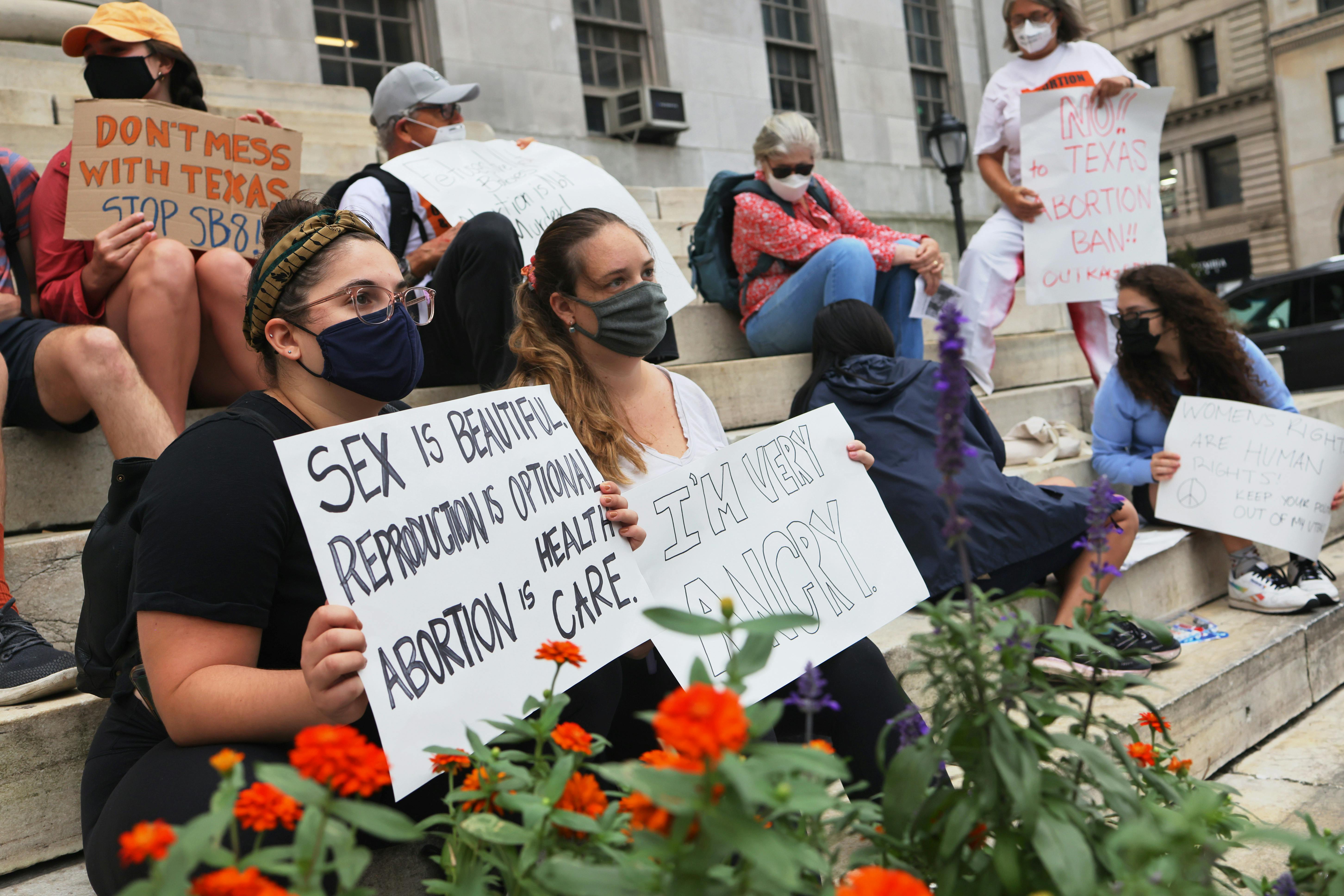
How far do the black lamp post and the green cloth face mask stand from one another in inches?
296

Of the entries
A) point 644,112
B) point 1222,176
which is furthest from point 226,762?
point 1222,176

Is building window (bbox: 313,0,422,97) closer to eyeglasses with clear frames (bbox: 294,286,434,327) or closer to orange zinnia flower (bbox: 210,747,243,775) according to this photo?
eyeglasses with clear frames (bbox: 294,286,434,327)

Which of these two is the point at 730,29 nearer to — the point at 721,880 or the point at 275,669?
the point at 275,669

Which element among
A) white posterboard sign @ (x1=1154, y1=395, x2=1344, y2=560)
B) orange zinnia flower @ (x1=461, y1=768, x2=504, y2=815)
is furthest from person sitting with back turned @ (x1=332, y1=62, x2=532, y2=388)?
white posterboard sign @ (x1=1154, y1=395, x2=1344, y2=560)

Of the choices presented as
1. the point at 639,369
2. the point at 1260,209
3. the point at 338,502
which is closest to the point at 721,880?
the point at 338,502

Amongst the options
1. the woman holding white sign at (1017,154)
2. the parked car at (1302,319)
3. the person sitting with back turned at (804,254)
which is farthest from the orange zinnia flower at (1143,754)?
the parked car at (1302,319)

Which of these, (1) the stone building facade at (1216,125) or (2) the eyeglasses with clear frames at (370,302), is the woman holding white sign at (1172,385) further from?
(1) the stone building facade at (1216,125)

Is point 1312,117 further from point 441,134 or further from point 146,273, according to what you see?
point 146,273

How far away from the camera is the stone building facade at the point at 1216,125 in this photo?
110 feet

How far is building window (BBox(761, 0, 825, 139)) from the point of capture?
1311 cm

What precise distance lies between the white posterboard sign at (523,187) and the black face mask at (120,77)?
3.17ft

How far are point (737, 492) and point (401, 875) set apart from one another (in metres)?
1.11

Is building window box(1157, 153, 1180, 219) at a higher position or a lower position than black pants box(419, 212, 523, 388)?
higher

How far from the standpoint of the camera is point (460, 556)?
1.79m
